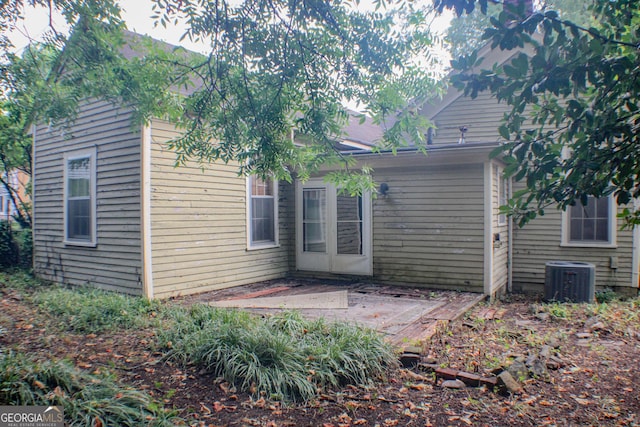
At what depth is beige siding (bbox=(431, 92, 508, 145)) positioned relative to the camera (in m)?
9.73

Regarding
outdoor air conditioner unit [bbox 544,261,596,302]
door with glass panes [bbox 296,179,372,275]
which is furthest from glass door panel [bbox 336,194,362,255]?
outdoor air conditioner unit [bbox 544,261,596,302]

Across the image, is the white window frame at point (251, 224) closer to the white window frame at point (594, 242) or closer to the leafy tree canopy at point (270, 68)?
the leafy tree canopy at point (270, 68)

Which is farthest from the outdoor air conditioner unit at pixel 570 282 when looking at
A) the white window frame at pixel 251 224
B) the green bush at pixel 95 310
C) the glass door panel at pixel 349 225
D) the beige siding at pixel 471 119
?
the green bush at pixel 95 310

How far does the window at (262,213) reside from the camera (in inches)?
352

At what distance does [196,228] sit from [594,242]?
311 inches

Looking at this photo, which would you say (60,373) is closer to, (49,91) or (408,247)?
(49,91)

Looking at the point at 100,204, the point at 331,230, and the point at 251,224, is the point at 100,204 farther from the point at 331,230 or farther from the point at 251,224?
the point at 331,230

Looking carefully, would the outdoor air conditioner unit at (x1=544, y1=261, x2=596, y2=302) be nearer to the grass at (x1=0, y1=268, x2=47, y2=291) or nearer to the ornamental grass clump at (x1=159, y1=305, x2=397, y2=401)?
the ornamental grass clump at (x1=159, y1=305, x2=397, y2=401)

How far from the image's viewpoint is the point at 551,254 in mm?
9102

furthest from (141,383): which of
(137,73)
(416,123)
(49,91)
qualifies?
(49,91)

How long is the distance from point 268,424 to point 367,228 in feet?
19.1

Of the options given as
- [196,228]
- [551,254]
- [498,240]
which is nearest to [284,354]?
[196,228]

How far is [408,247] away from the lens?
8414 millimetres

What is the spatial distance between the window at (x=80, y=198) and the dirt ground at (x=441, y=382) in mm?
2605
